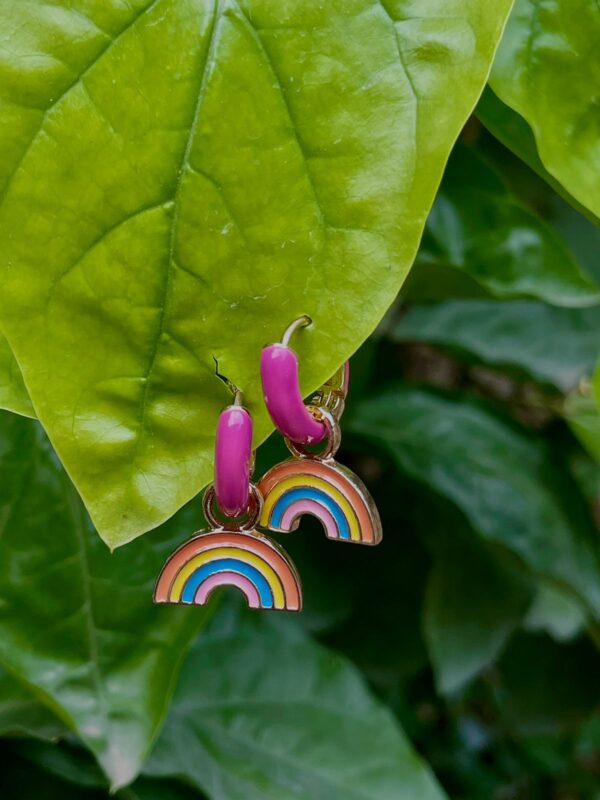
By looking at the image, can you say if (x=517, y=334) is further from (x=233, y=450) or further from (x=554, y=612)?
(x=233, y=450)

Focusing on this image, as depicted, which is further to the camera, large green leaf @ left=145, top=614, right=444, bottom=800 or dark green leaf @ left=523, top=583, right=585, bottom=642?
dark green leaf @ left=523, top=583, right=585, bottom=642

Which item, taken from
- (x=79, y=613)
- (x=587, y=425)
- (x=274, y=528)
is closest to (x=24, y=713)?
(x=79, y=613)

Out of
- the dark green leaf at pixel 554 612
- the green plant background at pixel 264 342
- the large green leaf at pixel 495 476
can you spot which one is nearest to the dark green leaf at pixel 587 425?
the green plant background at pixel 264 342

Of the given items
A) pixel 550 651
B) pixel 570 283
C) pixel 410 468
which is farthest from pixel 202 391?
pixel 550 651

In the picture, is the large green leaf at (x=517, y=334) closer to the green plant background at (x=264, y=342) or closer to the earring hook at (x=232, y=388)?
the green plant background at (x=264, y=342)

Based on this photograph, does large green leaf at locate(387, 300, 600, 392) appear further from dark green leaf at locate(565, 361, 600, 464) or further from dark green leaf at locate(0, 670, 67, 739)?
dark green leaf at locate(0, 670, 67, 739)

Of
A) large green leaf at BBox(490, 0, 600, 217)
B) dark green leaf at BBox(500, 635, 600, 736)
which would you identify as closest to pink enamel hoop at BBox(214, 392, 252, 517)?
large green leaf at BBox(490, 0, 600, 217)
